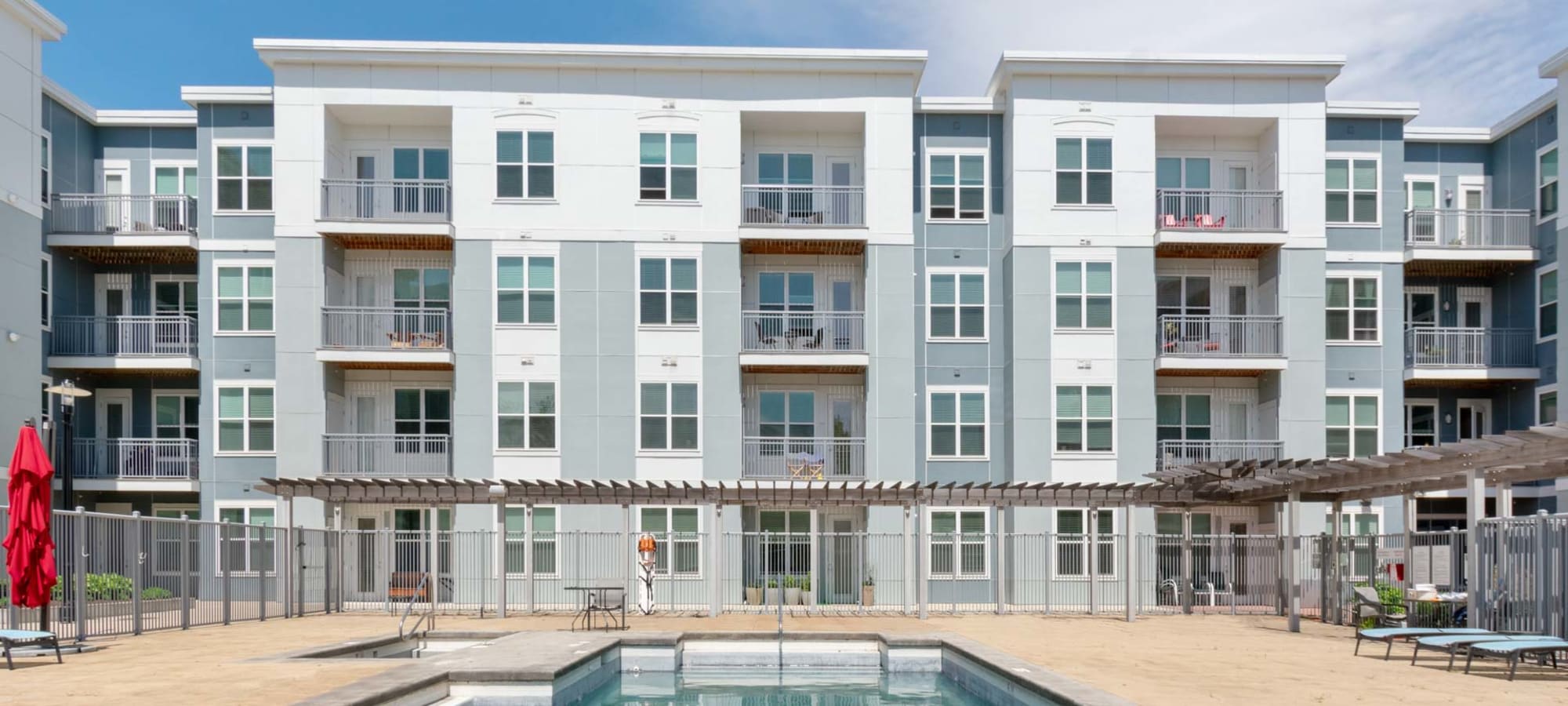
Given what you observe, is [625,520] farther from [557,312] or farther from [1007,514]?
[1007,514]

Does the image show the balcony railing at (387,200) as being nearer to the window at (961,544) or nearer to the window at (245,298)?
the window at (245,298)

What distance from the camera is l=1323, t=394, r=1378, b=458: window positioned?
31312mm

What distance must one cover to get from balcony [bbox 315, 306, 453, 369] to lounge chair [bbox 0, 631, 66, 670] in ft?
46.8

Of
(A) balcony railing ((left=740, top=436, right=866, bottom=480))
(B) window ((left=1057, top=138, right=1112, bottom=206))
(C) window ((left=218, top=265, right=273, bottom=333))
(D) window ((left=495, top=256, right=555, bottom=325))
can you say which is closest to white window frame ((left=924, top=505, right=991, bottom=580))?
(A) balcony railing ((left=740, top=436, right=866, bottom=480))

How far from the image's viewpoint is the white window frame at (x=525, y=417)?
29.7 m

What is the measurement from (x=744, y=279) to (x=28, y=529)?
18.1 metres

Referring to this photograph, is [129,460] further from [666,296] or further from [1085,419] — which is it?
[1085,419]

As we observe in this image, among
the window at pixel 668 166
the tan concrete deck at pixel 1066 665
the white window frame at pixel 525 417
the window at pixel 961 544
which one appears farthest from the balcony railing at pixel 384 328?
the window at pixel 961 544

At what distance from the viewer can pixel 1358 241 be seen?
104 feet

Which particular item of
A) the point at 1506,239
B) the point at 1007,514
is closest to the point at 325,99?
the point at 1007,514

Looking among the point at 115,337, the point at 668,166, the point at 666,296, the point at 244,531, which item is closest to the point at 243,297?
the point at 115,337

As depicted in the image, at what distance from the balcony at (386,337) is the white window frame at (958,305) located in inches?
447

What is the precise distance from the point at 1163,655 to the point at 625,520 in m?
11.1

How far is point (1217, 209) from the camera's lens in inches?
1235
